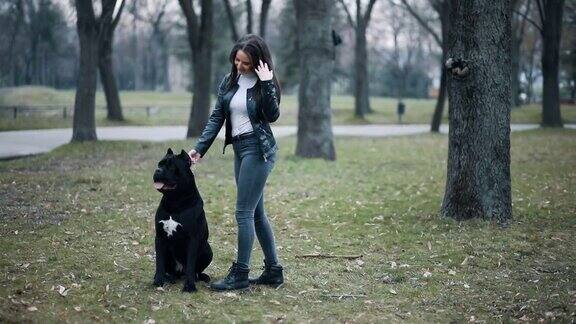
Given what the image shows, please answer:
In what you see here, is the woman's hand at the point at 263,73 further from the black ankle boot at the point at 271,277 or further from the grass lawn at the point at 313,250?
the grass lawn at the point at 313,250

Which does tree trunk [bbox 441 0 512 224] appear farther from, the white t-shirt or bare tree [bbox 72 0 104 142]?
bare tree [bbox 72 0 104 142]

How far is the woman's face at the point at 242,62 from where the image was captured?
5355mm

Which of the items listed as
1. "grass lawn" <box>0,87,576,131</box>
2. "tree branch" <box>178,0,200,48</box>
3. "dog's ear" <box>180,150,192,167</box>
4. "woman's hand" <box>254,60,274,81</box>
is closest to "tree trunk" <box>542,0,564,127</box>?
"grass lawn" <box>0,87,576,131</box>

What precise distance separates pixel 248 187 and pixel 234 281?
90 cm

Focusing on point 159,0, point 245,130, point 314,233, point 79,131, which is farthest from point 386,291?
point 159,0

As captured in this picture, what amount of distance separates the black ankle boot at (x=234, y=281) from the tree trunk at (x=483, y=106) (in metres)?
3.81

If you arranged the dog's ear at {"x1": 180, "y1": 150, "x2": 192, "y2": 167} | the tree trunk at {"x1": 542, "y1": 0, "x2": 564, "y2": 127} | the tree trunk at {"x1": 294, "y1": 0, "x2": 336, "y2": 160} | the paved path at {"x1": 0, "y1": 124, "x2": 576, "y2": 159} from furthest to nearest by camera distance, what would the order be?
the tree trunk at {"x1": 542, "y1": 0, "x2": 564, "y2": 127}, the paved path at {"x1": 0, "y1": 124, "x2": 576, "y2": 159}, the tree trunk at {"x1": 294, "y1": 0, "x2": 336, "y2": 160}, the dog's ear at {"x1": 180, "y1": 150, "x2": 192, "y2": 167}

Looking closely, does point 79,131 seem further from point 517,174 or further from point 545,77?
point 545,77

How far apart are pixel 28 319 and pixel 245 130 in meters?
2.23

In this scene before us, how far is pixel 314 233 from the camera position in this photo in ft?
27.7

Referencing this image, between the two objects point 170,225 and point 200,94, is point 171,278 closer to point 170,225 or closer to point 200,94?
point 170,225

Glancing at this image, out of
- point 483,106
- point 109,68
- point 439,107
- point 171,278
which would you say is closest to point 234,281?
point 171,278

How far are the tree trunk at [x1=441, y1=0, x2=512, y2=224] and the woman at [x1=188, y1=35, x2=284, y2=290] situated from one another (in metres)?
3.66

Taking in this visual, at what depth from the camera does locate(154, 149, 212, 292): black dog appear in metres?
5.36
